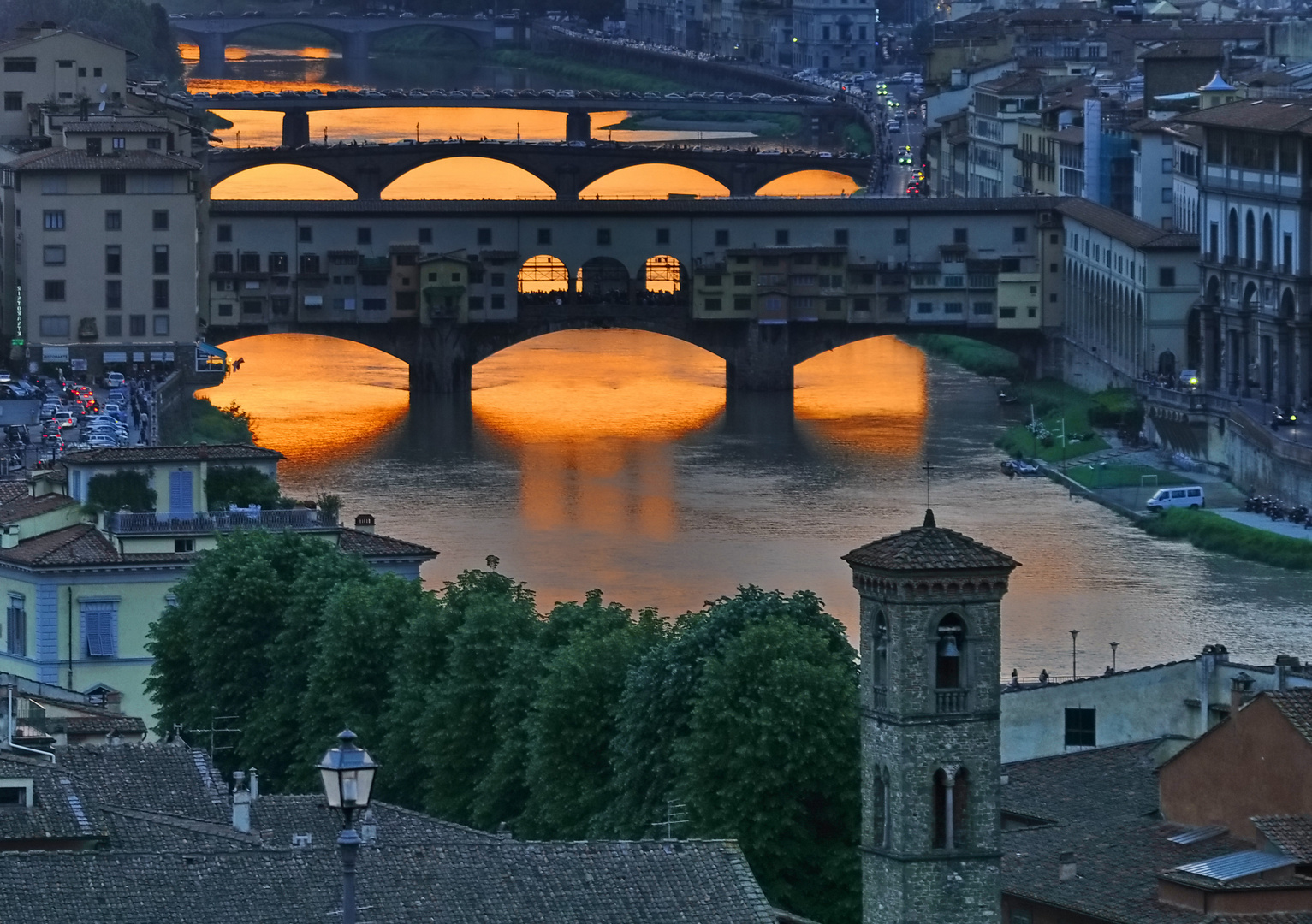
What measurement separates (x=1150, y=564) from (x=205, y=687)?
15.8 m

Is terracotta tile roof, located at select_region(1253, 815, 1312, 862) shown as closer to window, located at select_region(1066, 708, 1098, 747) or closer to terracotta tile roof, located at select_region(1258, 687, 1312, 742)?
terracotta tile roof, located at select_region(1258, 687, 1312, 742)

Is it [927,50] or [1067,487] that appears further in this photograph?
[927,50]

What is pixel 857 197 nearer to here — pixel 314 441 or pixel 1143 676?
pixel 314 441

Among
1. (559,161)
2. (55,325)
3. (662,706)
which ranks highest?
(559,161)

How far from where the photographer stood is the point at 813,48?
11994 cm

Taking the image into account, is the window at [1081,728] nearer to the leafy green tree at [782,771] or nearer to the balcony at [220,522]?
the leafy green tree at [782,771]

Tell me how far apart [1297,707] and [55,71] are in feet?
139

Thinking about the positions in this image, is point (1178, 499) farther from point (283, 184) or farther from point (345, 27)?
point (345, 27)

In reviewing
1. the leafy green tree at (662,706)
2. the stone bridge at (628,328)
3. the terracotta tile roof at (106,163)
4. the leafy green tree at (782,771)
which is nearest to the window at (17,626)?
the leafy green tree at (662,706)

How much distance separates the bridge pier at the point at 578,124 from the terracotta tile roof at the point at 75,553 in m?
62.0

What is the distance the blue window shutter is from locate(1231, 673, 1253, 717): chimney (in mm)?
9910

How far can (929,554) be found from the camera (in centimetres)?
1977

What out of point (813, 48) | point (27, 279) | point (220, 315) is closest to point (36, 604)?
point (27, 279)

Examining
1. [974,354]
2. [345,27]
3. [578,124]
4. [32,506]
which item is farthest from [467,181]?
[32,506]
